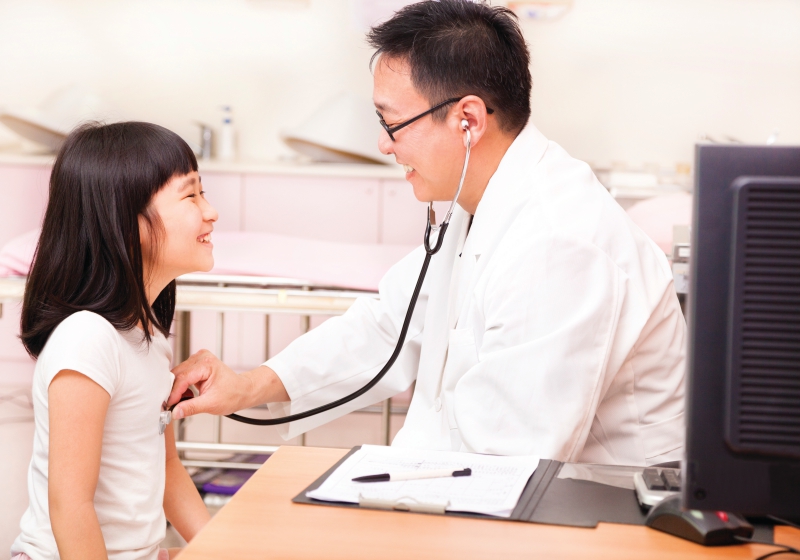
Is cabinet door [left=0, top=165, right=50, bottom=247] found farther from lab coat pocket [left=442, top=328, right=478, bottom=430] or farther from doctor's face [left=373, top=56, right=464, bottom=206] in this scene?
lab coat pocket [left=442, top=328, right=478, bottom=430]

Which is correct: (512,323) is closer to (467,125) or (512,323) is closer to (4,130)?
(467,125)

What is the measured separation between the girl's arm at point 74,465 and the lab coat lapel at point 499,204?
21.2 inches

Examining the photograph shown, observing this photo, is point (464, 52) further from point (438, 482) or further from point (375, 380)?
point (438, 482)

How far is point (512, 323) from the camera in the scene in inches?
40.7

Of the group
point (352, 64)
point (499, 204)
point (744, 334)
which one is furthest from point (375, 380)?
point (352, 64)

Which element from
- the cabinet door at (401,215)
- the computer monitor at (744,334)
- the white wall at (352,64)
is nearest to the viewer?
the computer monitor at (744,334)

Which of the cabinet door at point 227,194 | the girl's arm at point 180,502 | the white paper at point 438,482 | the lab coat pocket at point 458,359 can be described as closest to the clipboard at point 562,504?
the white paper at point 438,482

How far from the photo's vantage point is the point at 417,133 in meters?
1.31

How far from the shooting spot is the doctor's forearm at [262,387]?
1.35 meters

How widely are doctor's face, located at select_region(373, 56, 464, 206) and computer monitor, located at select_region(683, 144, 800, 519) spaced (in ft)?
2.43

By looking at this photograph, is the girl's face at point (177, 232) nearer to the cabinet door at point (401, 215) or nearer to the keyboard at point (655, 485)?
the keyboard at point (655, 485)

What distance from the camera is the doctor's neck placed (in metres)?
1.32

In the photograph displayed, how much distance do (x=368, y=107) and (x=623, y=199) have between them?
114 centimetres

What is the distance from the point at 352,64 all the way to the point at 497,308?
8.85 ft
